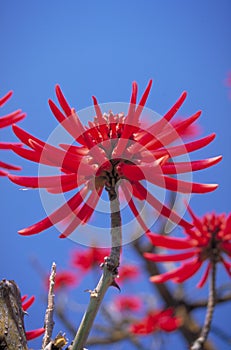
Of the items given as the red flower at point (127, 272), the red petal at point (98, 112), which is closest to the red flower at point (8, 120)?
the red petal at point (98, 112)

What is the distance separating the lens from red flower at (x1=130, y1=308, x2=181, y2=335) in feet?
7.33

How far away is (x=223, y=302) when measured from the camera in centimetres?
221

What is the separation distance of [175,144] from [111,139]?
115 millimetres

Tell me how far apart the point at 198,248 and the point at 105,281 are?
0.90m

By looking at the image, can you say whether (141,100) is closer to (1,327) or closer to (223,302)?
(1,327)

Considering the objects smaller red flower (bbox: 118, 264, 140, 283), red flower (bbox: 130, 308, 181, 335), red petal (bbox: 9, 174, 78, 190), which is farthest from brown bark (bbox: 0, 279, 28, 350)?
smaller red flower (bbox: 118, 264, 140, 283)

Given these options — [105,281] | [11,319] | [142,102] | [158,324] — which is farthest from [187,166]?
[158,324]

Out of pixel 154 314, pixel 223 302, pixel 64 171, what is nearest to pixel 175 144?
pixel 64 171

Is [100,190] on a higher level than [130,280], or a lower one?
higher

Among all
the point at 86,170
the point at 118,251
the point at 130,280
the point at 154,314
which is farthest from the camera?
the point at 130,280

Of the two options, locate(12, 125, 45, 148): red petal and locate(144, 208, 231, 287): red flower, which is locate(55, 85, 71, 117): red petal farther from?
locate(144, 208, 231, 287): red flower

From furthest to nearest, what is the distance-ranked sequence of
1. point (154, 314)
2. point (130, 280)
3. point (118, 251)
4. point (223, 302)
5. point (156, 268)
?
point (130, 280), point (156, 268), point (154, 314), point (223, 302), point (118, 251)

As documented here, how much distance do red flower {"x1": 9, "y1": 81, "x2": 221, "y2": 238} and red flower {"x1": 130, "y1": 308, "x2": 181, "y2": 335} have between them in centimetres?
153

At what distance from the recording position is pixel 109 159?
0.81 meters
